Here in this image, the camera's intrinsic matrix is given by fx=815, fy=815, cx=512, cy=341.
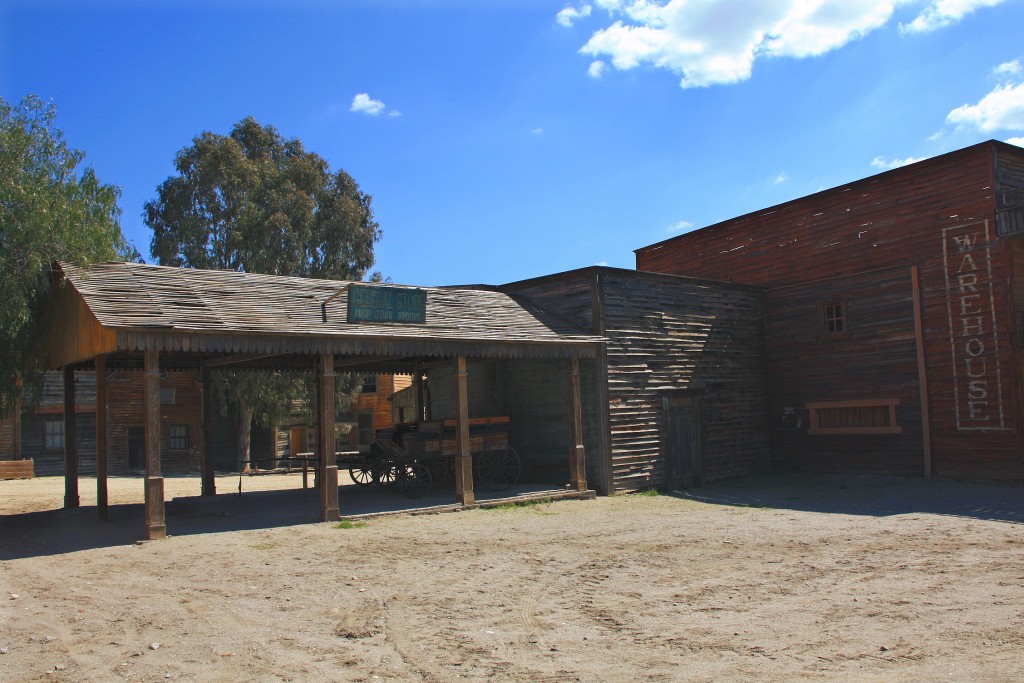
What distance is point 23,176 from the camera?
13.5 metres


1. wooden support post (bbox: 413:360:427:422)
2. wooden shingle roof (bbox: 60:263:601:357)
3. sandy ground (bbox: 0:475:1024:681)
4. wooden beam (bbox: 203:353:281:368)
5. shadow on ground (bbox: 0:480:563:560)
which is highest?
wooden shingle roof (bbox: 60:263:601:357)

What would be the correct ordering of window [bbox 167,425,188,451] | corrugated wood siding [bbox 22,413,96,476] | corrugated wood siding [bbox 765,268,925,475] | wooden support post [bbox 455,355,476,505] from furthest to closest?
window [bbox 167,425,188,451]
corrugated wood siding [bbox 22,413,96,476]
corrugated wood siding [bbox 765,268,925,475]
wooden support post [bbox 455,355,476,505]

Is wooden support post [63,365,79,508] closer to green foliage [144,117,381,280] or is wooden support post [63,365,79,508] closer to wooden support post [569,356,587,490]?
wooden support post [569,356,587,490]

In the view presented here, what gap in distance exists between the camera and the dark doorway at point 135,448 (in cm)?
2831

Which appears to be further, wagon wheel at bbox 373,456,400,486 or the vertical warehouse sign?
the vertical warehouse sign

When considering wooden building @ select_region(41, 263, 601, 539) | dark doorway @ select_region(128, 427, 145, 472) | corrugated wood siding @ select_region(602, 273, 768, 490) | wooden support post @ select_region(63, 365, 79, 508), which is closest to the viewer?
wooden building @ select_region(41, 263, 601, 539)

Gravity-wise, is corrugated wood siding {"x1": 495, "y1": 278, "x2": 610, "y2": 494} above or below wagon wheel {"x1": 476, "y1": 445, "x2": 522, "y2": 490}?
above

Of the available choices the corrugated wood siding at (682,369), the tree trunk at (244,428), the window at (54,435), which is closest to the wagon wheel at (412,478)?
the corrugated wood siding at (682,369)

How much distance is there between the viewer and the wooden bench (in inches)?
971

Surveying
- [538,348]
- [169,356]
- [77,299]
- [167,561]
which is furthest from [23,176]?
[538,348]

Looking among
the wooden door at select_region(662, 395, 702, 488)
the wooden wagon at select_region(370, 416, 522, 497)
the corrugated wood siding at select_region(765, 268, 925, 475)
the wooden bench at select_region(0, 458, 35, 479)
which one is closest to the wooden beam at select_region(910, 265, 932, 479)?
the corrugated wood siding at select_region(765, 268, 925, 475)

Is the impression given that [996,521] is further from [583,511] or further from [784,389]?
[784,389]

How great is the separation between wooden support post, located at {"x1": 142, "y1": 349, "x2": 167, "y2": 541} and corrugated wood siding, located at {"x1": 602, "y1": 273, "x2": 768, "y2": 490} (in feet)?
27.4

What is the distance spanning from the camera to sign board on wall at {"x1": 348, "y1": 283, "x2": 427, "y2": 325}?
13.1m
